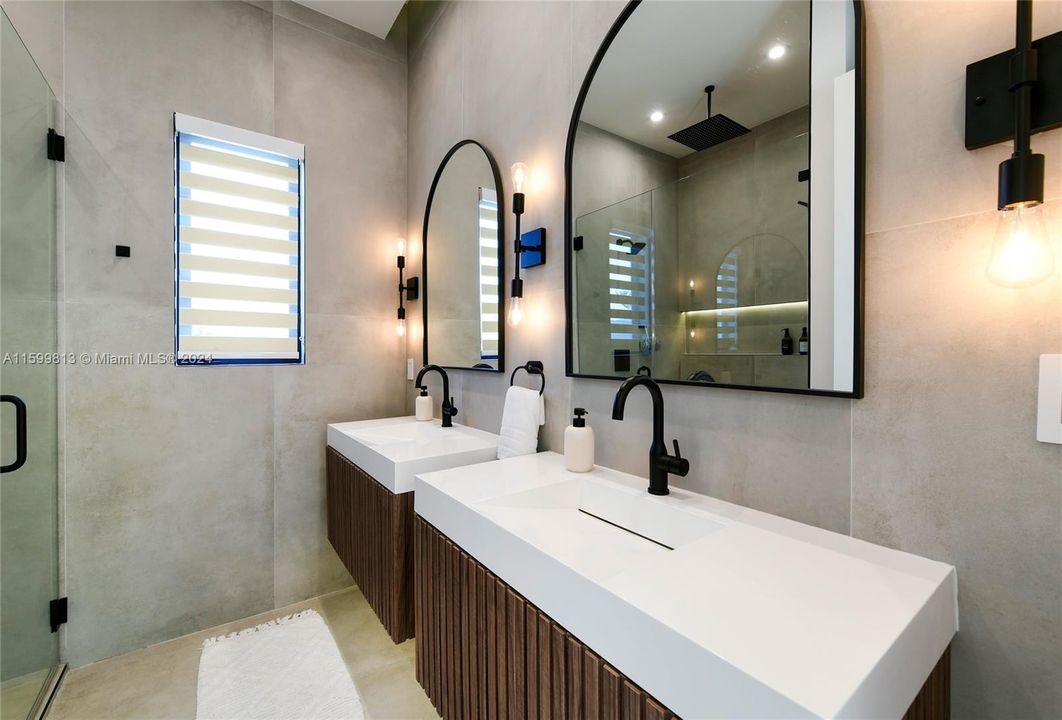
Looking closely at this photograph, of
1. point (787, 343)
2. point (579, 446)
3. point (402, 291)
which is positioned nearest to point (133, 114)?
point (402, 291)

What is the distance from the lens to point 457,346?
2084 millimetres

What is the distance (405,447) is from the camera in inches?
66.0

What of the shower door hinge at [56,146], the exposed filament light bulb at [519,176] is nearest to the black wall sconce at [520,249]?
the exposed filament light bulb at [519,176]

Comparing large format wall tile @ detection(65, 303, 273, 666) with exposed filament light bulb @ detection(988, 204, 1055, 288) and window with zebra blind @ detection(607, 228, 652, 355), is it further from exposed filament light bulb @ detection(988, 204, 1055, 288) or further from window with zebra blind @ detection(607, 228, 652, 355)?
exposed filament light bulb @ detection(988, 204, 1055, 288)

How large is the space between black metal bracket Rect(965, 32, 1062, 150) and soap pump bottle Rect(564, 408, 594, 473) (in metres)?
0.95

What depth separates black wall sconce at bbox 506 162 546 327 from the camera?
5.26 ft

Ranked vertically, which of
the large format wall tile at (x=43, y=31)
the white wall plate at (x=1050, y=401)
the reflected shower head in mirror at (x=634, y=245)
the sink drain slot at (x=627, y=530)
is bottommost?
the sink drain slot at (x=627, y=530)

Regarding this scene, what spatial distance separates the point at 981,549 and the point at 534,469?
930mm

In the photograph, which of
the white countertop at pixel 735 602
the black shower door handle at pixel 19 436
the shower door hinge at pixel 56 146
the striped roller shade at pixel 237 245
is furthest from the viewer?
the striped roller shade at pixel 237 245

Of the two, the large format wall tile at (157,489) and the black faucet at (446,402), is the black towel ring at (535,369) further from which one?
the large format wall tile at (157,489)

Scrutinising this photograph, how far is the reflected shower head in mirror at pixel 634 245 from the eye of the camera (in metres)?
1.28

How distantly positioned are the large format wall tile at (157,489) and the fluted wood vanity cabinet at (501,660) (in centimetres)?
134

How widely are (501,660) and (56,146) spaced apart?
7.66 ft

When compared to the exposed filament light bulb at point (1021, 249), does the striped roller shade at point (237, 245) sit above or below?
above
